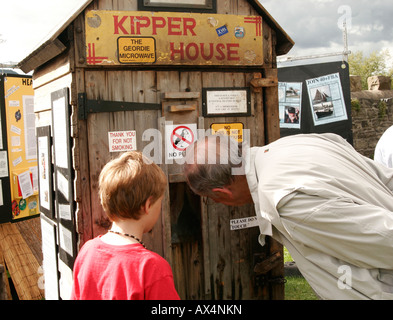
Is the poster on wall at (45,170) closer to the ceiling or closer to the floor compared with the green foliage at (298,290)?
closer to the ceiling

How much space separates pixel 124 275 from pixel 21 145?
4.86 metres

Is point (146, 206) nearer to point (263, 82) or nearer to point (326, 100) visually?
point (263, 82)

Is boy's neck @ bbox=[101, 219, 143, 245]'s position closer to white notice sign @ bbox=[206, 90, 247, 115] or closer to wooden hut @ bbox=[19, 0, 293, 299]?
wooden hut @ bbox=[19, 0, 293, 299]

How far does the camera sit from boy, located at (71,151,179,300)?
1.84m

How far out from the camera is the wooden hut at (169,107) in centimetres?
338

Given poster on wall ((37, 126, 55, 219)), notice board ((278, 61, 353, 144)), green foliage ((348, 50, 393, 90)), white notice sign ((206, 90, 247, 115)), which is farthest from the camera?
green foliage ((348, 50, 393, 90))

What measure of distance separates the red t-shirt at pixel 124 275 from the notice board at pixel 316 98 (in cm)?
618

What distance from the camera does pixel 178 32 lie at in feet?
11.7

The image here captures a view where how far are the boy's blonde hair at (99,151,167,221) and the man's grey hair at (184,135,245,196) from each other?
0.56 m

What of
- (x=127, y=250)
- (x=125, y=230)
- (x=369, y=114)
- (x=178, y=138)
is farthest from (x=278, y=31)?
(x=369, y=114)

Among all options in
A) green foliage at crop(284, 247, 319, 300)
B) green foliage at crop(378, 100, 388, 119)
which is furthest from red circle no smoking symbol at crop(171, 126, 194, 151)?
green foliage at crop(378, 100, 388, 119)

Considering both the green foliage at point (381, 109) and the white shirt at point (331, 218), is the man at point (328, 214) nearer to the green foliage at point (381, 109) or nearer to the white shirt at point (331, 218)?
the white shirt at point (331, 218)

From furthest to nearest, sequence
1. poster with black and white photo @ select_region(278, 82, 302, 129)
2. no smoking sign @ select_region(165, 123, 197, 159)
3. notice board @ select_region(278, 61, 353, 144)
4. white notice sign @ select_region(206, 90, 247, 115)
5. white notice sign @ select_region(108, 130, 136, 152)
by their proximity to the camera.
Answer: poster with black and white photo @ select_region(278, 82, 302, 129) < notice board @ select_region(278, 61, 353, 144) < white notice sign @ select_region(206, 90, 247, 115) < no smoking sign @ select_region(165, 123, 197, 159) < white notice sign @ select_region(108, 130, 136, 152)

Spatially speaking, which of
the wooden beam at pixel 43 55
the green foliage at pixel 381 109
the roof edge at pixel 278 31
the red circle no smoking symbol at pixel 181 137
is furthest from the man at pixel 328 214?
the green foliage at pixel 381 109
